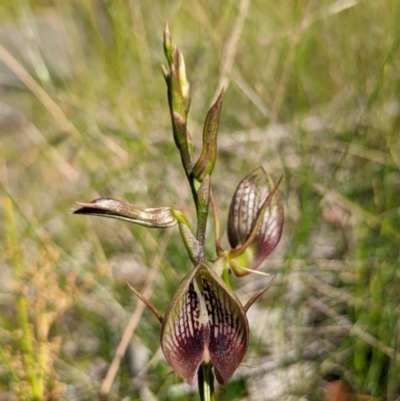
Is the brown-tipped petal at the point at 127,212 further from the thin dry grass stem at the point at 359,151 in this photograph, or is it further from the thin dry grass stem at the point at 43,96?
the thin dry grass stem at the point at 43,96

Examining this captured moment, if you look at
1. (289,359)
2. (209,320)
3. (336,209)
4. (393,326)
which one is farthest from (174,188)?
(209,320)

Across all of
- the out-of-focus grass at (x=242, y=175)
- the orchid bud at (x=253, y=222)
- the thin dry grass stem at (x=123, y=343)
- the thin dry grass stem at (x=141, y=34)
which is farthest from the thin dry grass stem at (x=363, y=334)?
the thin dry grass stem at (x=141, y=34)

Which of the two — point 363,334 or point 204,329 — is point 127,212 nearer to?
point 204,329

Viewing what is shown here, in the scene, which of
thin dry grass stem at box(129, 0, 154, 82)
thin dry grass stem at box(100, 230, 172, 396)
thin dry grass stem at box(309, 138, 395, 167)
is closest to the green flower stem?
thin dry grass stem at box(100, 230, 172, 396)

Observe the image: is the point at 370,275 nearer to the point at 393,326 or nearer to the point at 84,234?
the point at 393,326

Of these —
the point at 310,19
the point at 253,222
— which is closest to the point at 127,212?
A: the point at 253,222

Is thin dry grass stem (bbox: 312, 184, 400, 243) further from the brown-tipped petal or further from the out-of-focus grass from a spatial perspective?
the brown-tipped petal

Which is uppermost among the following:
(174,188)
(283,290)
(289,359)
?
(174,188)
